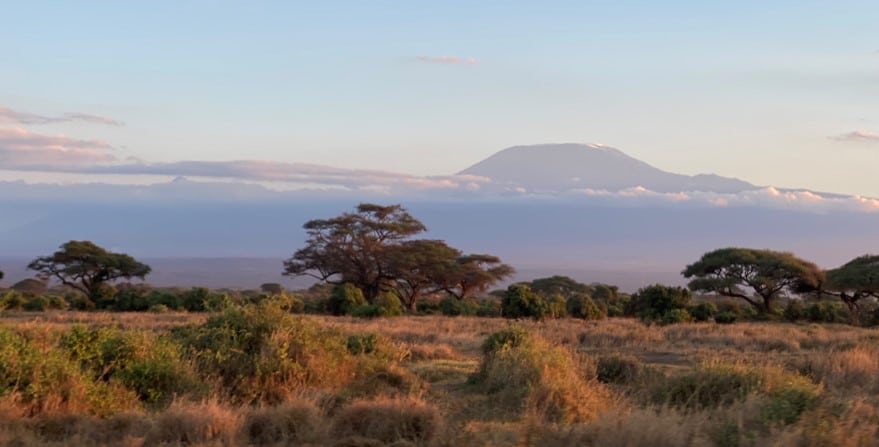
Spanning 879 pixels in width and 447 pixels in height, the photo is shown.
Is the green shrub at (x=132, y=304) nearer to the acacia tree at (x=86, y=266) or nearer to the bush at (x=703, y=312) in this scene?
the acacia tree at (x=86, y=266)

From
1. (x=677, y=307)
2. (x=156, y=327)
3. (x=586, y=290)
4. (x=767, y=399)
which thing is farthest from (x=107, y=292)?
(x=767, y=399)

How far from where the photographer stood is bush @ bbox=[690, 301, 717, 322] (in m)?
36.0

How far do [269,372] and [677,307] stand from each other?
2956 centimetres

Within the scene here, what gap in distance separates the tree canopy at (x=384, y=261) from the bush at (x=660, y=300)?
12.3 meters

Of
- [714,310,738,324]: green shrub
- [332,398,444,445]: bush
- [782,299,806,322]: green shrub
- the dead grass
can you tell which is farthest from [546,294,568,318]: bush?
the dead grass

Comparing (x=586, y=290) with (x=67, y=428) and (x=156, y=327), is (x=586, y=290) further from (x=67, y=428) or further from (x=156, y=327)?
(x=67, y=428)

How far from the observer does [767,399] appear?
920cm

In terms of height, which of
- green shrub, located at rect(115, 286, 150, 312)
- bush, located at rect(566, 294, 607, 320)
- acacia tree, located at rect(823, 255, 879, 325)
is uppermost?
acacia tree, located at rect(823, 255, 879, 325)

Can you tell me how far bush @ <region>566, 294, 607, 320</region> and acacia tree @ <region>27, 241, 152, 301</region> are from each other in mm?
28136

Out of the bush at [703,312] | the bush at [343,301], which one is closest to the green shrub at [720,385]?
the bush at [703,312]

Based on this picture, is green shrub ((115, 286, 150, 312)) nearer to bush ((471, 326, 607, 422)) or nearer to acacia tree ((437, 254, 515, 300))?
acacia tree ((437, 254, 515, 300))

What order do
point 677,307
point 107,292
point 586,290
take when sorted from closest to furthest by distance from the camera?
point 677,307
point 107,292
point 586,290

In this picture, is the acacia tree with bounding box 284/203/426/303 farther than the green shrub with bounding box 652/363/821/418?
Yes

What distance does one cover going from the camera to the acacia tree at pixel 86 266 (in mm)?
48969
